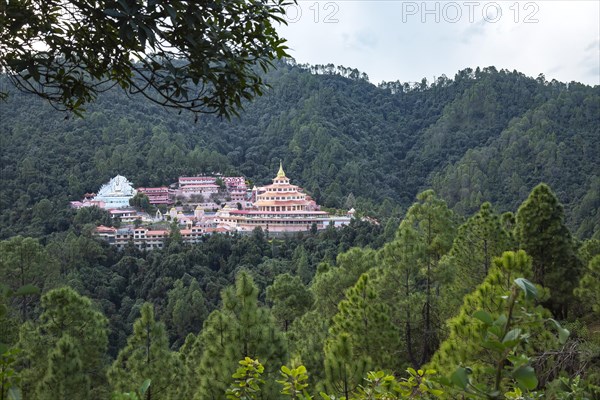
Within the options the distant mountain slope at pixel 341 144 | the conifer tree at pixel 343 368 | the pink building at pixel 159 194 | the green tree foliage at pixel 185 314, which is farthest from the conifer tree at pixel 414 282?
the pink building at pixel 159 194

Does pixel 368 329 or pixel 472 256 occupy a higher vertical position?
pixel 472 256

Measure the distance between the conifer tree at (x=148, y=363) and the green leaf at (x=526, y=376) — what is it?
15.0 feet

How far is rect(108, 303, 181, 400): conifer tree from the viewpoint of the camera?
492 centimetres

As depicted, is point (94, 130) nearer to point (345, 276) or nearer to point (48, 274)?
point (48, 274)

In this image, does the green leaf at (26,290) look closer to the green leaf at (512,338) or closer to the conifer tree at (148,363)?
the green leaf at (512,338)

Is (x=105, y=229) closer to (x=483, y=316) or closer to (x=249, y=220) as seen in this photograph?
(x=249, y=220)

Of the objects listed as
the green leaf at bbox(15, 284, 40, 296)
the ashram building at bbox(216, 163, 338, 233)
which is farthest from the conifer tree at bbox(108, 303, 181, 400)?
the ashram building at bbox(216, 163, 338, 233)

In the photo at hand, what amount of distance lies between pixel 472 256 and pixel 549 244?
3.08 feet

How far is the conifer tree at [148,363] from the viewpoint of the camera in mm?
4918

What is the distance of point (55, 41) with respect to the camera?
1.64 meters

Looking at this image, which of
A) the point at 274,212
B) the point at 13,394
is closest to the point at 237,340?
the point at 13,394

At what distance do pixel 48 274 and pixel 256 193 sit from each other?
63.2ft

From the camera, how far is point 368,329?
5.33 metres

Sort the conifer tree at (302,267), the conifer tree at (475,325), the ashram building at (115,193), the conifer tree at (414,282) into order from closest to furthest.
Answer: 1. the conifer tree at (475,325)
2. the conifer tree at (414,282)
3. the conifer tree at (302,267)
4. the ashram building at (115,193)
